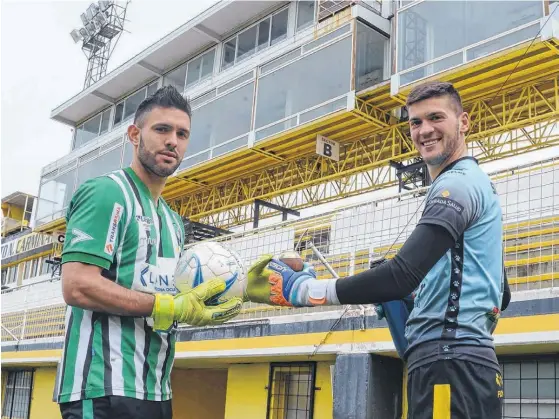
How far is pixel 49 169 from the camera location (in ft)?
112

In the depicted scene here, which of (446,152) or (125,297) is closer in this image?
(125,297)

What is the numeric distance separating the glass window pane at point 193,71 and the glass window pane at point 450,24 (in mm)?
13158

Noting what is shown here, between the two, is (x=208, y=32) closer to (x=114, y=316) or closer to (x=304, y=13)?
(x=304, y=13)

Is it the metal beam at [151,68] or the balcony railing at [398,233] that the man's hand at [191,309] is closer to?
the balcony railing at [398,233]

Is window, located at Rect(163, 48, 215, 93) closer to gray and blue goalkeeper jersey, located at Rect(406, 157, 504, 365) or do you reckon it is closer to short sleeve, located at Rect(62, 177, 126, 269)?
short sleeve, located at Rect(62, 177, 126, 269)

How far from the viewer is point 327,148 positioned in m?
21.5

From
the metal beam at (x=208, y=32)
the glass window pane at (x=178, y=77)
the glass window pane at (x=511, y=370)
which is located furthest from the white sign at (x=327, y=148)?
the glass window pane at (x=511, y=370)

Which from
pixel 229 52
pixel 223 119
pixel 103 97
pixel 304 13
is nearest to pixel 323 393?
pixel 223 119

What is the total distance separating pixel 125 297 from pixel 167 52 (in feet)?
95.1

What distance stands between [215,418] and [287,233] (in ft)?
16.7

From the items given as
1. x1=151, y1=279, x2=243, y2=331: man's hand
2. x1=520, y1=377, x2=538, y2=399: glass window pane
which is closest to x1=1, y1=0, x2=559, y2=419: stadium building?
x1=520, y1=377, x2=538, y2=399: glass window pane

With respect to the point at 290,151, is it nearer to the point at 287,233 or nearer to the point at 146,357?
the point at 287,233

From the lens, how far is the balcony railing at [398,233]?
8.25m

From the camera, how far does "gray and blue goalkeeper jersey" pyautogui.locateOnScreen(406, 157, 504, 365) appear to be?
8.95ft
